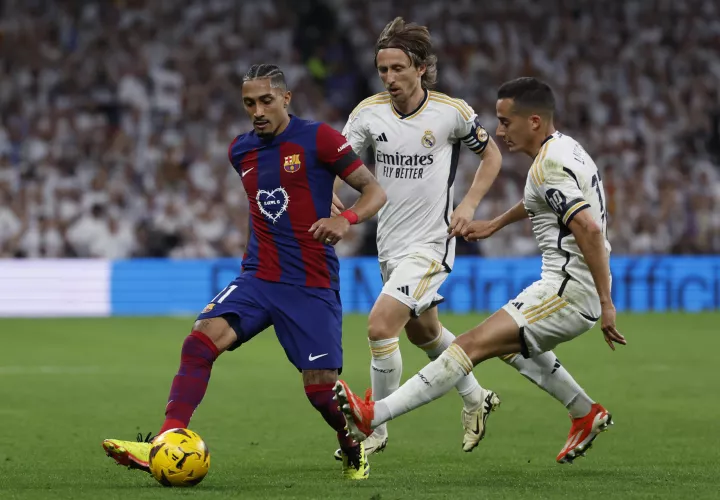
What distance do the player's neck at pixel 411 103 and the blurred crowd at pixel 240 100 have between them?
44.4 ft

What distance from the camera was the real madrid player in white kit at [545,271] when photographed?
6.38 m

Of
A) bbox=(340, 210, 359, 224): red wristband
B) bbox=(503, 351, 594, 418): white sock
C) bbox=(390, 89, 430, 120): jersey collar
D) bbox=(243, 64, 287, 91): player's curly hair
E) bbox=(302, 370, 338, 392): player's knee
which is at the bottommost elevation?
bbox=(503, 351, 594, 418): white sock

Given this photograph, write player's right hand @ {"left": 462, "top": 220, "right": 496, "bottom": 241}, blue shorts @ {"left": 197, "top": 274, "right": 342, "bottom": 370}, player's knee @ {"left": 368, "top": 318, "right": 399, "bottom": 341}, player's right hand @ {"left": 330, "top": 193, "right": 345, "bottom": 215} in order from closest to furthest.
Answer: blue shorts @ {"left": 197, "top": 274, "right": 342, "bottom": 370} < player's right hand @ {"left": 330, "top": 193, "right": 345, "bottom": 215} < player's right hand @ {"left": 462, "top": 220, "right": 496, "bottom": 241} < player's knee @ {"left": 368, "top": 318, "right": 399, "bottom": 341}

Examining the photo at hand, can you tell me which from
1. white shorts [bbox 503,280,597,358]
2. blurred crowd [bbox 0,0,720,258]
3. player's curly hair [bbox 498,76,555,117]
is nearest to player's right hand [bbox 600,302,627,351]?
white shorts [bbox 503,280,597,358]

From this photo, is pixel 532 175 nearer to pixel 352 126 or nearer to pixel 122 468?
pixel 352 126

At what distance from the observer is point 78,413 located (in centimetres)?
973

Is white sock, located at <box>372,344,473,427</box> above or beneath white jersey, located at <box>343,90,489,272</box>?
beneath

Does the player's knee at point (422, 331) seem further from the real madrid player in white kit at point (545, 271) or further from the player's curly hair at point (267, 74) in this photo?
the player's curly hair at point (267, 74)

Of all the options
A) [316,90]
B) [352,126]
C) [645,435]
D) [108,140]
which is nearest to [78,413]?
[352,126]

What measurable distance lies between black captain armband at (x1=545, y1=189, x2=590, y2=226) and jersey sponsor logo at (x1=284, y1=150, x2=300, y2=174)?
129 cm

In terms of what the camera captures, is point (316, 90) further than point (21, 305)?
Yes

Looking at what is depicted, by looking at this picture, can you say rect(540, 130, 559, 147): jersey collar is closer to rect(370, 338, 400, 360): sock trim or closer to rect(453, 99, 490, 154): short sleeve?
rect(453, 99, 490, 154): short sleeve

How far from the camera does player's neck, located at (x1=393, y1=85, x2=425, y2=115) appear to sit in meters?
7.86

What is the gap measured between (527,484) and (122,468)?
7.27 feet
